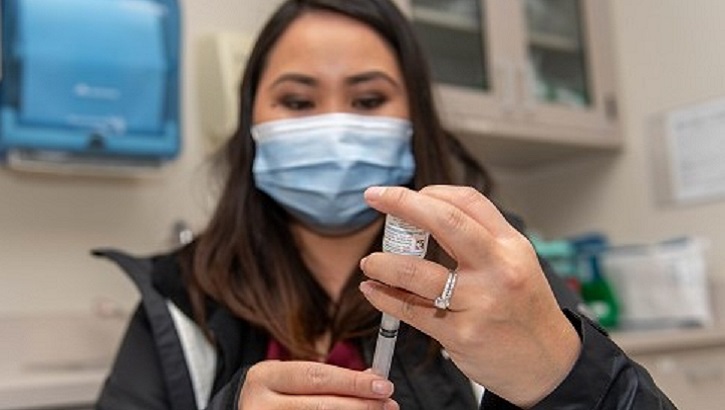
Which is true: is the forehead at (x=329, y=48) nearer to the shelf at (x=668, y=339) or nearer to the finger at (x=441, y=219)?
the finger at (x=441, y=219)

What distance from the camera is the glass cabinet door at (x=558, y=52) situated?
2176mm

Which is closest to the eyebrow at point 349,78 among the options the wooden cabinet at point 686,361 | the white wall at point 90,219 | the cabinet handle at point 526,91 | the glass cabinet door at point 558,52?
the white wall at point 90,219

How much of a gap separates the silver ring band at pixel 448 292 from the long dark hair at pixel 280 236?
41cm

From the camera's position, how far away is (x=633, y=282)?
2.04 metres

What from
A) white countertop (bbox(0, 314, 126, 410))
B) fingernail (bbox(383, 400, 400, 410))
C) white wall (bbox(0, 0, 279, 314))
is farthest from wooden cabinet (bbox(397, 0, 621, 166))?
fingernail (bbox(383, 400, 400, 410))

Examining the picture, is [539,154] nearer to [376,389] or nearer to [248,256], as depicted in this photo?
[248,256]

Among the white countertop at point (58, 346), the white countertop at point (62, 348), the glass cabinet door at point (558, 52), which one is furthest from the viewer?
the glass cabinet door at point (558, 52)

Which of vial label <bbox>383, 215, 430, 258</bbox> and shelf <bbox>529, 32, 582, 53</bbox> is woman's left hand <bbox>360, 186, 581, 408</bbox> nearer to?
vial label <bbox>383, 215, 430, 258</bbox>

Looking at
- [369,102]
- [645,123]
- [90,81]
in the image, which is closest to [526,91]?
[645,123]

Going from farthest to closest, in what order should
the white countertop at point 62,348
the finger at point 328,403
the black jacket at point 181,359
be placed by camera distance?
the white countertop at point 62,348 → the black jacket at point 181,359 → the finger at point 328,403

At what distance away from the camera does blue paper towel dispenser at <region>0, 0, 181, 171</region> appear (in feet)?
4.58

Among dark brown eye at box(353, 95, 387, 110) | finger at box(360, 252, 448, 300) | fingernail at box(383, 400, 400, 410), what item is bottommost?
fingernail at box(383, 400, 400, 410)

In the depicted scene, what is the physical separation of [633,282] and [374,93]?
3.65 ft

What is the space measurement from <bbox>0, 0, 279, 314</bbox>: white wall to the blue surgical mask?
0.45m
